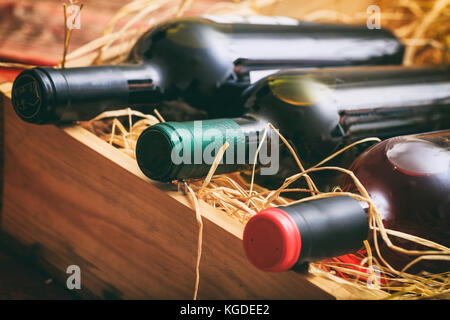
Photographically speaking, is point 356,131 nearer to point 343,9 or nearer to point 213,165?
point 213,165

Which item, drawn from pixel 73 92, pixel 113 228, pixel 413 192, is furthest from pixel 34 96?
pixel 413 192

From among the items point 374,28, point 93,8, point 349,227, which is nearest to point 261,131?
point 349,227

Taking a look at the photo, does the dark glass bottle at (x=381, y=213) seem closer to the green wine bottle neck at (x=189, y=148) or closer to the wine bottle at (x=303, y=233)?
the wine bottle at (x=303, y=233)

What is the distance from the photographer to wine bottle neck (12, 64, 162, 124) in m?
0.54

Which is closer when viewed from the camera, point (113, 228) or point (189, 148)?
point (189, 148)

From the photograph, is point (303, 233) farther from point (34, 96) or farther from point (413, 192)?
point (34, 96)

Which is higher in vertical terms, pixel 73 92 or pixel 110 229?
pixel 73 92

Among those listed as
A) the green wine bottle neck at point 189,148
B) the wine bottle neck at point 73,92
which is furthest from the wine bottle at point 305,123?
the wine bottle neck at point 73,92

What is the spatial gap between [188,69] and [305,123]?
18 cm

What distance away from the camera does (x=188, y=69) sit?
66 cm

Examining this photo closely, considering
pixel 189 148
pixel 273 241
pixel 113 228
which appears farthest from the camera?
pixel 113 228

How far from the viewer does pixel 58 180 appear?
0.63 meters

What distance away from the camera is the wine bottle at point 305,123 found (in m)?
0.48

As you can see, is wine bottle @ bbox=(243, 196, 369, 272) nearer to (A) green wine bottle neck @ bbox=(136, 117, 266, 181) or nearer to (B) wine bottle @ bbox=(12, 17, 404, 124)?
(A) green wine bottle neck @ bbox=(136, 117, 266, 181)
